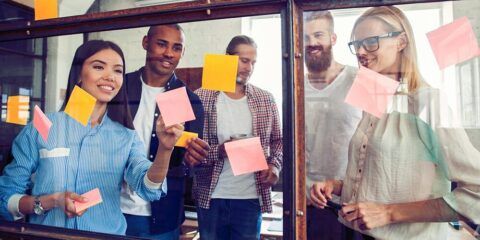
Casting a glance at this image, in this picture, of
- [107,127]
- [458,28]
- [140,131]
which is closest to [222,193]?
[140,131]

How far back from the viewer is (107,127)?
3.14 feet

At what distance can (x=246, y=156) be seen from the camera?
2.65 ft

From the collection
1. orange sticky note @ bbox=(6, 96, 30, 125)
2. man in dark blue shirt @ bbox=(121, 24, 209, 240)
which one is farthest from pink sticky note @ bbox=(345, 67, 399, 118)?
orange sticky note @ bbox=(6, 96, 30, 125)

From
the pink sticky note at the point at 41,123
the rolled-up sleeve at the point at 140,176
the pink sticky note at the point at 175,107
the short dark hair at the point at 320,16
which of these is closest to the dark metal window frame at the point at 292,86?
the short dark hair at the point at 320,16

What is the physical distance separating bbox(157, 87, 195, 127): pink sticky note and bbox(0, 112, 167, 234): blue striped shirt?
113 millimetres

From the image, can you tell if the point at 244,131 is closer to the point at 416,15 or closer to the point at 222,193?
the point at 222,193

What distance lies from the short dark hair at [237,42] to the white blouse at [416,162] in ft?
1.04

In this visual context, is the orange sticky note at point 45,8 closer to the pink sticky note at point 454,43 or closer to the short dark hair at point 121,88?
the short dark hair at point 121,88

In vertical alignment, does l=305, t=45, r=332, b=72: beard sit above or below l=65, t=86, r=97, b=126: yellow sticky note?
above

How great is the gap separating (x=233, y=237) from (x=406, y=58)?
58cm

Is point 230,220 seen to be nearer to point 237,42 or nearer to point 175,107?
point 175,107

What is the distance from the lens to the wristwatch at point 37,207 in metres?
0.99

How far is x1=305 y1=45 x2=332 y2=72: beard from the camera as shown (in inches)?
30.1

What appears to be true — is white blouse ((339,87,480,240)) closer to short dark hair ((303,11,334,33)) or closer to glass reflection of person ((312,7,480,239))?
glass reflection of person ((312,7,480,239))
